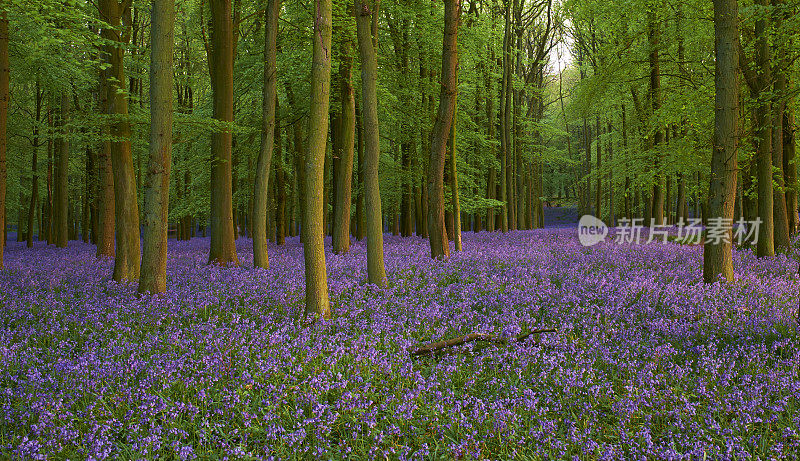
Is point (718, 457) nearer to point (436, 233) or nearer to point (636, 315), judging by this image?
point (636, 315)

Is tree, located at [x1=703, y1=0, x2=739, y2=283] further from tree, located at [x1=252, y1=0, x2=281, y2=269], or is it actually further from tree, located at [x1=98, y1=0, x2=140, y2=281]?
tree, located at [x1=98, y1=0, x2=140, y2=281]

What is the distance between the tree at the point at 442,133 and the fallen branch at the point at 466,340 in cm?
590

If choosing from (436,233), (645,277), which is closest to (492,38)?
(436,233)

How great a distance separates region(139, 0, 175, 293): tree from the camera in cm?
702

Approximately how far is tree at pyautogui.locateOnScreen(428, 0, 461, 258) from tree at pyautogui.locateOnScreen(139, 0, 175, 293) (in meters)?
6.24

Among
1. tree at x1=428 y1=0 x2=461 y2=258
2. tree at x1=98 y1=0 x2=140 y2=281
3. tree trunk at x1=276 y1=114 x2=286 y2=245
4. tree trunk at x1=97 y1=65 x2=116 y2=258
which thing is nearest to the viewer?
tree at x1=98 y1=0 x2=140 y2=281

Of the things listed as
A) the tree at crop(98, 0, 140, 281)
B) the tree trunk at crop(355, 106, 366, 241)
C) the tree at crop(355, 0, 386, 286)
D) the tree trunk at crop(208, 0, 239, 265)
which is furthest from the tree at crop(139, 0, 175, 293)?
the tree trunk at crop(355, 106, 366, 241)

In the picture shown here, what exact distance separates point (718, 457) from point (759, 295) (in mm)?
5261

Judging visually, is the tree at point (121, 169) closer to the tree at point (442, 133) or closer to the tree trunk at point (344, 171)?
the tree trunk at point (344, 171)

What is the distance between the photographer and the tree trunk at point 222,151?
11.6m

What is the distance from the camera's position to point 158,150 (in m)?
7.04

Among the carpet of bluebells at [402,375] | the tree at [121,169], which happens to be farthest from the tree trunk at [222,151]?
the carpet of bluebells at [402,375]

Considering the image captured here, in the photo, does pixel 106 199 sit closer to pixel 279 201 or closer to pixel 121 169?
pixel 121 169

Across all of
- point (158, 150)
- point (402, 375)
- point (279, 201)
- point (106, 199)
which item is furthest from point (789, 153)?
point (106, 199)
